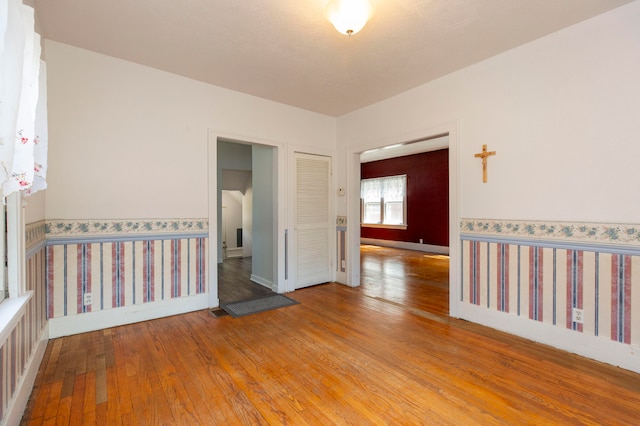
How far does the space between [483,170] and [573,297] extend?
1.31 m

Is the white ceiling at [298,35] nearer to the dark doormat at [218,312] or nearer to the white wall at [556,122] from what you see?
the white wall at [556,122]

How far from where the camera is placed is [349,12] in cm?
189

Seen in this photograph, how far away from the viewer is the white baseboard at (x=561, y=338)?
2.18 meters

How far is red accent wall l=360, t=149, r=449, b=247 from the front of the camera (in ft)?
24.3

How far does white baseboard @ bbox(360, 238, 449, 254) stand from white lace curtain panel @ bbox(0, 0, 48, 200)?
24.4ft

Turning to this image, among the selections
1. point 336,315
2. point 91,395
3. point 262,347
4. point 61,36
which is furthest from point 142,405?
point 61,36

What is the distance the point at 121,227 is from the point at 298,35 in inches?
97.1

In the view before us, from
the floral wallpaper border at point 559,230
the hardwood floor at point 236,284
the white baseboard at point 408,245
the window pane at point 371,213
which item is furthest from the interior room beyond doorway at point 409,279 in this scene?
the window pane at point 371,213

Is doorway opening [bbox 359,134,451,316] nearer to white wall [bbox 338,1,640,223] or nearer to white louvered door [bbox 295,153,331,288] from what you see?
white louvered door [bbox 295,153,331,288]

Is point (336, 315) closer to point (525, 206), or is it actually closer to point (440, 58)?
point (525, 206)

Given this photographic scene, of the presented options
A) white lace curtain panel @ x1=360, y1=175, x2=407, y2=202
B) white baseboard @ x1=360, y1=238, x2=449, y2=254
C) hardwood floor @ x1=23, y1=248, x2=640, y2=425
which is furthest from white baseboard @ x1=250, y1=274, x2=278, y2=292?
white lace curtain panel @ x1=360, y1=175, x2=407, y2=202

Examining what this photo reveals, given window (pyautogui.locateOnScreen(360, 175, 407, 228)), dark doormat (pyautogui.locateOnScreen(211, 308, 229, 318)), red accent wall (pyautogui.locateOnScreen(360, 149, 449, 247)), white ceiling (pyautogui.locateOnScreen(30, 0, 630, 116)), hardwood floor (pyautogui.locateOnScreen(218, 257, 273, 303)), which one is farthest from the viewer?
window (pyautogui.locateOnScreen(360, 175, 407, 228))

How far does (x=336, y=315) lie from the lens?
3234 mm

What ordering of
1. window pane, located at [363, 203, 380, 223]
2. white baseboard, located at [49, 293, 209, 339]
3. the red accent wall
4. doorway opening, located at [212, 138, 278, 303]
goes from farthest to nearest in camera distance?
1. window pane, located at [363, 203, 380, 223]
2. the red accent wall
3. doorway opening, located at [212, 138, 278, 303]
4. white baseboard, located at [49, 293, 209, 339]
